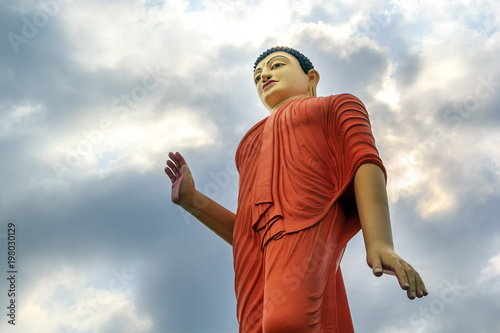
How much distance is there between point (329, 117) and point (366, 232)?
1.34 m

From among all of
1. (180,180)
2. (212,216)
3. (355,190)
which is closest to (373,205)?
(355,190)

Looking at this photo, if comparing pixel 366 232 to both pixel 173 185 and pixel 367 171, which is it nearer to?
pixel 367 171

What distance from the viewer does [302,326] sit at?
454 centimetres

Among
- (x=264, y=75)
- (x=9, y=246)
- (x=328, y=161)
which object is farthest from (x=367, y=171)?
(x=9, y=246)

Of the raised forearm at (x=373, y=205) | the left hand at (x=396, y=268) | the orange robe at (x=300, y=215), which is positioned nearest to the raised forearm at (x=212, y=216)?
the orange robe at (x=300, y=215)

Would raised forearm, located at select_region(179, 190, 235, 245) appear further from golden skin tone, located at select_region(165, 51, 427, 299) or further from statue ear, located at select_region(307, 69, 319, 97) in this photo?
statue ear, located at select_region(307, 69, 319, 97)

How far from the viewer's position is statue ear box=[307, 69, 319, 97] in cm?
690

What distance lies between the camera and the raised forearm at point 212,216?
615 centimetres

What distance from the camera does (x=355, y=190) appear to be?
523 cm

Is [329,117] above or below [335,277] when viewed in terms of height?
above

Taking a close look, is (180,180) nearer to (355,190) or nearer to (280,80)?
(280,80)

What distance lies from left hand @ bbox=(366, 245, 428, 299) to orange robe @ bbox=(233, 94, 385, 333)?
443 millimetres

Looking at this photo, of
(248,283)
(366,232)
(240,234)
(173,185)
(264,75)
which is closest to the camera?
(366,232)

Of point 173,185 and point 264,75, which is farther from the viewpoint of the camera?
point 264,75
